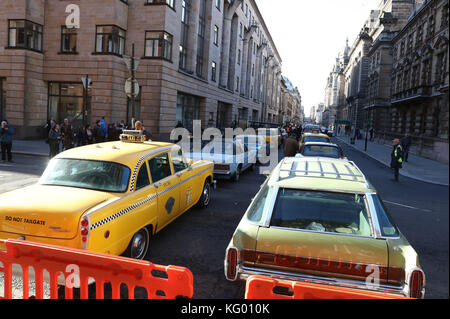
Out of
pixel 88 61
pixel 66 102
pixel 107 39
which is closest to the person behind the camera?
pixel 107 39

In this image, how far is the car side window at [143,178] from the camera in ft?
16.9

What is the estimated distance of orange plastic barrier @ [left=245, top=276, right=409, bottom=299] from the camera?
206 cm

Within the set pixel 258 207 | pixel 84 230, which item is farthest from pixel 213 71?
pixel 84 230

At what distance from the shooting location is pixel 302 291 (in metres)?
2.25

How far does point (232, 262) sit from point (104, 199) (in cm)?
190

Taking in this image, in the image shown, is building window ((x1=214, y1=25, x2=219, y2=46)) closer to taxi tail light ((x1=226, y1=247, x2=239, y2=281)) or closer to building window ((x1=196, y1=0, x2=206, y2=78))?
building window ((x1=196, y1=0, x2=206, y2=78))

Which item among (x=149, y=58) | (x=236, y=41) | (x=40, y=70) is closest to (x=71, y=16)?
(x=40, y=70)

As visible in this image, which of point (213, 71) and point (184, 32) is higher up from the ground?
point (184, 32)

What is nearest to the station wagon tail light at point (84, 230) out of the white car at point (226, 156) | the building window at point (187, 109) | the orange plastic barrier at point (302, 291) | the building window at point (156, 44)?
the orange plastic barrier at point (302, 291)

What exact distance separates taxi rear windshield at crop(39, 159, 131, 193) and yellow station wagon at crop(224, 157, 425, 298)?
2011mm

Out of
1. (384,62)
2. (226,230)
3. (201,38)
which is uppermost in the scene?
(384,62)

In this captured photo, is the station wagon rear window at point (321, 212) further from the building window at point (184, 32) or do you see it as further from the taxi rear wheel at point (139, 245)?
the building window at point (184, 32)

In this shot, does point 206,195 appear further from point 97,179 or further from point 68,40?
point 68,40

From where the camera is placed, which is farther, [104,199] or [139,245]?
[139,245]
